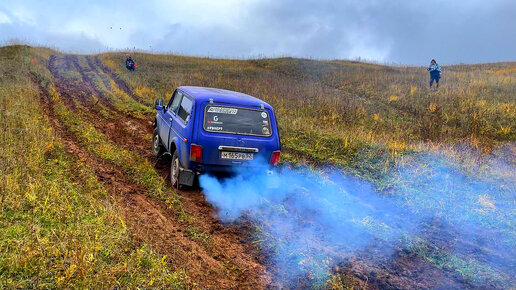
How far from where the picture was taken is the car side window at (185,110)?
652 centimetres

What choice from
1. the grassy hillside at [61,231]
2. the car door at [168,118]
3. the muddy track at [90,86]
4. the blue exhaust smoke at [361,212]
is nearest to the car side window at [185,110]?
the car door at [168,118]

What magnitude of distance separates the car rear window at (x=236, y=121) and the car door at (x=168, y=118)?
141cm

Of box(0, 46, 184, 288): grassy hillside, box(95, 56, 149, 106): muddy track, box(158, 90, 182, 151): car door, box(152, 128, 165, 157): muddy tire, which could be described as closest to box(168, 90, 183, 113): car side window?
box(158, 90, 182, 151): car door

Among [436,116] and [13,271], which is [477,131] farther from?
[13,271]

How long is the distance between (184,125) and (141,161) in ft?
7.20

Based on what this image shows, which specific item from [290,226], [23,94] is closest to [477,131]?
[290,226]

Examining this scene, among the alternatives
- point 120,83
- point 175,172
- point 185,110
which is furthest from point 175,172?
point 120,83

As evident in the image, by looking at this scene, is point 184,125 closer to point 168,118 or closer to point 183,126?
point 183,126

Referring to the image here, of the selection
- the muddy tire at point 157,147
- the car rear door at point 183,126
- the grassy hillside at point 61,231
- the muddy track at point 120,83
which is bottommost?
the grassy hillside at point 61,231

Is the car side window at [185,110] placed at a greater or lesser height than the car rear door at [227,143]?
greater

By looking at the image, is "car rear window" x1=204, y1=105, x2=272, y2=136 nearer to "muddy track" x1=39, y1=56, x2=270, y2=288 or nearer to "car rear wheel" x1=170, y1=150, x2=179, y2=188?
"car rear wheel" x1=170, y1=150, x2=179, y2=188

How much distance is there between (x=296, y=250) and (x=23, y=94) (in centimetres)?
1293

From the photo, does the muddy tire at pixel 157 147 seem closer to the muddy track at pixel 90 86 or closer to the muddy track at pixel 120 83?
the muddy track at pixel 90 86

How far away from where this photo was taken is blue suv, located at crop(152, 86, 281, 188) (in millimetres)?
6137
